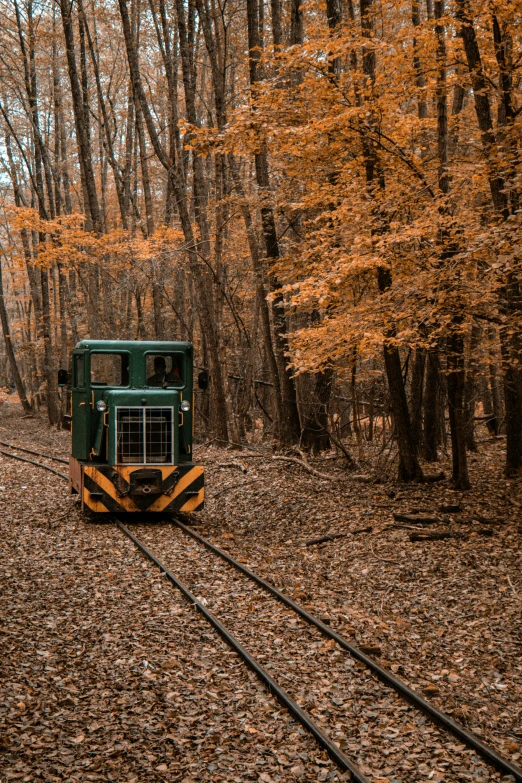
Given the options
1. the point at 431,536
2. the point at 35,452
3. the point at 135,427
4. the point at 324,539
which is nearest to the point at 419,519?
the point at 431,536

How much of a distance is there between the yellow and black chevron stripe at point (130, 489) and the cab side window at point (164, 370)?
4.54ft

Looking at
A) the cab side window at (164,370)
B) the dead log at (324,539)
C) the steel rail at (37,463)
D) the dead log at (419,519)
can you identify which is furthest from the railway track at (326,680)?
the steel rail at (37,463)

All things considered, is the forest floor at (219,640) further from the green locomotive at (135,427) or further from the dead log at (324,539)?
the green locomotive at (135,427)

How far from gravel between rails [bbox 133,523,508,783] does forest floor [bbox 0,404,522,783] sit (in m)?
0.18

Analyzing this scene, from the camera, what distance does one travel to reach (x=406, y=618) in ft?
23.5

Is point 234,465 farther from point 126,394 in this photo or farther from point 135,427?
point 126,394

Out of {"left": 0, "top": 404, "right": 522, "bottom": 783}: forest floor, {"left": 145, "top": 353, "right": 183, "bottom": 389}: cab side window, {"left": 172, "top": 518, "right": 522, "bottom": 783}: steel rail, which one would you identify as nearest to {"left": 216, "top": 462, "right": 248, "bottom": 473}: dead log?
{"left": 0, "top": 404, "right": 522, "bottom": 783}: forest floor

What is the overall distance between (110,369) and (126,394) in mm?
748

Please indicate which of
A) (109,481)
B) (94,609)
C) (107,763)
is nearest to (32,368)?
(109,481)

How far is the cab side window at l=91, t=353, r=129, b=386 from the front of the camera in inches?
456

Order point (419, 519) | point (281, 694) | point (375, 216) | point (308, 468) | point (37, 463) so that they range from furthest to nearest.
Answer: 1. point (37, 463)
2. point (308, 468)
3. point (419, 519)
4. point (375, 216)
5. point (281, 694)

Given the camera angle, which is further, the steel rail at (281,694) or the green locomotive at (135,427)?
the green locomotive at (135,427)

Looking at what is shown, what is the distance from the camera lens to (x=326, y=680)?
5660 mm

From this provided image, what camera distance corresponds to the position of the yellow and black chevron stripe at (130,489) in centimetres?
1106
